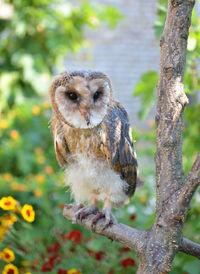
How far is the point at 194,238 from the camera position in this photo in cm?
194

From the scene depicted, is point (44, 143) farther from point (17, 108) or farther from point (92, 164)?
point (92, 164)

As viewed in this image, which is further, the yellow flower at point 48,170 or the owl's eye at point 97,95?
the yellow flower at point 48,170

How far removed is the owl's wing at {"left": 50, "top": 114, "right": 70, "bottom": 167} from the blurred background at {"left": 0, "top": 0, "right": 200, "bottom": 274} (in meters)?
0.28

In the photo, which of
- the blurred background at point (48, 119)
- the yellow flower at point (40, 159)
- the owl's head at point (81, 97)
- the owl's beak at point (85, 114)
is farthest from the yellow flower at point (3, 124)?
the owl's beak at point (85, 114)

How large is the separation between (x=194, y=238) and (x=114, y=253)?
1.29 feet

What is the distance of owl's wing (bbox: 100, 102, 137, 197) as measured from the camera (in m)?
1.63

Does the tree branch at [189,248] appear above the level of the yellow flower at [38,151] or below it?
above

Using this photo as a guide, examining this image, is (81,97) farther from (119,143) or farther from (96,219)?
(96,219)

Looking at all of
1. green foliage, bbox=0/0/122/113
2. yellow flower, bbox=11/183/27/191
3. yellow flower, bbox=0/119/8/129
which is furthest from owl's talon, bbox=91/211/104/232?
green foliage, bbox=0/0/122/113

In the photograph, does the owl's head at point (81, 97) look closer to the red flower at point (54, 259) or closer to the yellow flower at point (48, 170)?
the red flower at point (54, 259)

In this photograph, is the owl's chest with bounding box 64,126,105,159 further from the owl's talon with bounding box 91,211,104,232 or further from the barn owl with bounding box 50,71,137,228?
the owl's talon with bounding box 91,211,104,232

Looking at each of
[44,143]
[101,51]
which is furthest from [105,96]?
[101,51]

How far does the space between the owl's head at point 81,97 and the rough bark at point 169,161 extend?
1.00ft

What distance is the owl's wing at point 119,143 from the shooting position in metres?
1.63
